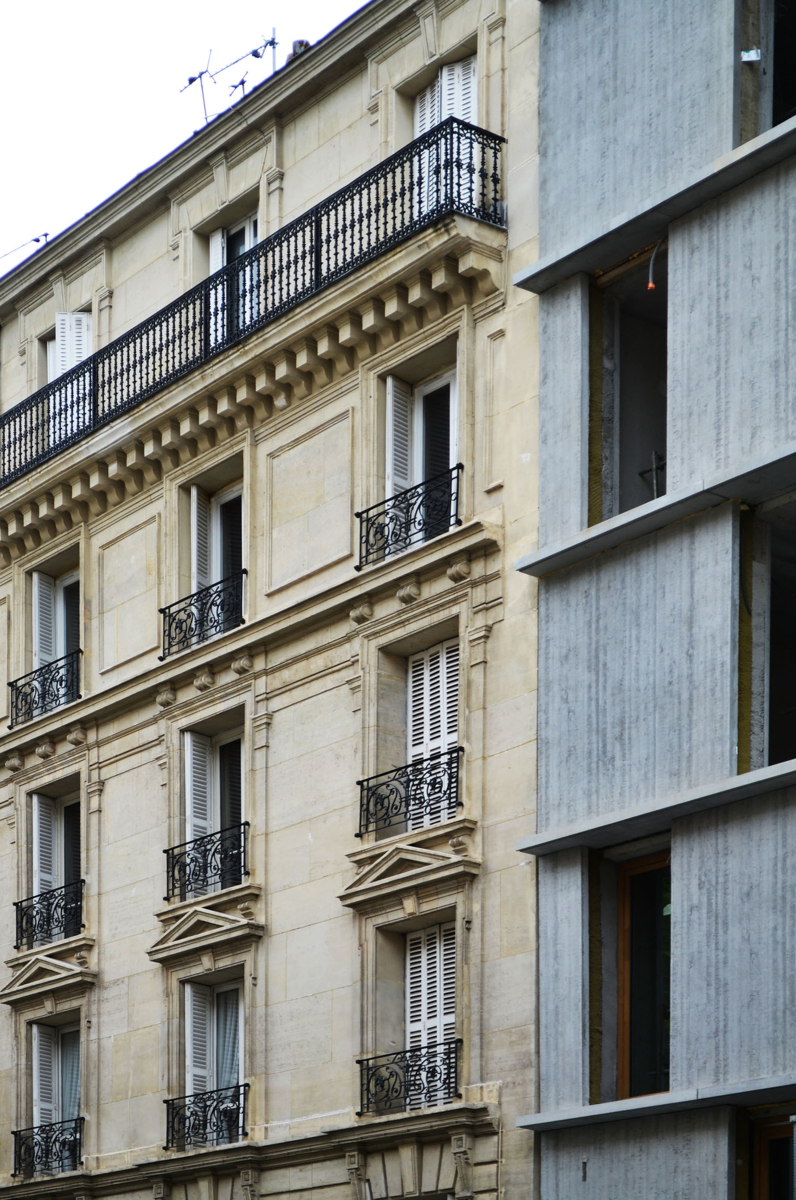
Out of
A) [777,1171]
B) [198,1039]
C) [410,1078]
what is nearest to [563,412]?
[410,1078]

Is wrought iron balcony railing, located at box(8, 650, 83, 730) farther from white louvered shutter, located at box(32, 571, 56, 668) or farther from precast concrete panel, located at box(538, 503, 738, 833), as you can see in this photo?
precast concrete panel, located at box(538, 503, 738, 833)

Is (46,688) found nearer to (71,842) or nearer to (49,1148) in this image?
(71,842)

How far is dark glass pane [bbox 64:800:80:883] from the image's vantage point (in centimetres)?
2847

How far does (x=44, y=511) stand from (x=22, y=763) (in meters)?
3.21

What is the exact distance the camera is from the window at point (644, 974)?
802 inches

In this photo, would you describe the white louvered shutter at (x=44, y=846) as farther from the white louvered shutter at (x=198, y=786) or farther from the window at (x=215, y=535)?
the window at (x=215, y=535)

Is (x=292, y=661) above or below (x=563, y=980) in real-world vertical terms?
above

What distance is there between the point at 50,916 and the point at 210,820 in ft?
9.79

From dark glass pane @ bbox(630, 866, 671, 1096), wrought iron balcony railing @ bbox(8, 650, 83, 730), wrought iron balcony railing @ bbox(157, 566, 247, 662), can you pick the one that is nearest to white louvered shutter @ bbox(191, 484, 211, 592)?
wrought iron balcony railing @ bbox(157, 566, 247, 662)

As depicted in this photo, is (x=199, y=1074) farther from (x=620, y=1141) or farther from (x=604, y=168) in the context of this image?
(x=604, y=168)

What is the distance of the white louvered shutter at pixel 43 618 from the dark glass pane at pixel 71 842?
2012 millimetres

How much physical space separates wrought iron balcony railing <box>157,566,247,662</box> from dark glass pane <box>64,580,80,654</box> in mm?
2795

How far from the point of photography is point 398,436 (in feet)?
80.2

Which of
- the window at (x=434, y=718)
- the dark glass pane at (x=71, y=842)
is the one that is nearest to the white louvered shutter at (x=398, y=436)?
the window at (x=434, y=718)
